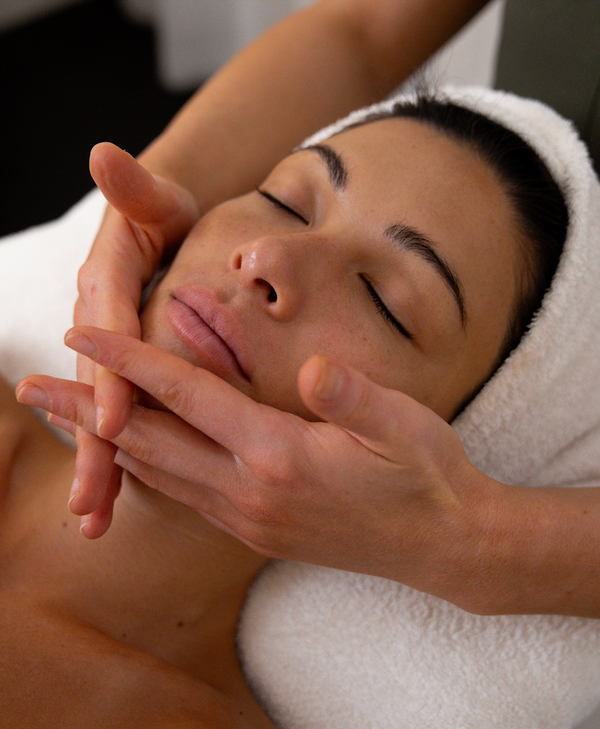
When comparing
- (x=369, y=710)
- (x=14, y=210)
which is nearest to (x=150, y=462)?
(x=369, y=710)

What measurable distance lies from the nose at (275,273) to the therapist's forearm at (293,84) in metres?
0.42

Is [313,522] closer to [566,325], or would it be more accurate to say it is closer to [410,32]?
[566,325]

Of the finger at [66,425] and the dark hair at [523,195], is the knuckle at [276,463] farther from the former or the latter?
the dark hair at [523,195]

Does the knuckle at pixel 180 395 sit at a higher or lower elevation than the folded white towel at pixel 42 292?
higher

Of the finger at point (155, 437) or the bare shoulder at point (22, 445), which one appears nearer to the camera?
the finger at point (155, 437)

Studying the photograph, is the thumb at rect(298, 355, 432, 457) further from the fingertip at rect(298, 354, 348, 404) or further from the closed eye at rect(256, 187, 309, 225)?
the closed eye at rect(256, 187, 309, 225)

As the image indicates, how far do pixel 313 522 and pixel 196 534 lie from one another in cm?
26

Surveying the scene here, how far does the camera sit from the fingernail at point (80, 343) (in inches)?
25.0

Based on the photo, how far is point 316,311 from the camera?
804mm

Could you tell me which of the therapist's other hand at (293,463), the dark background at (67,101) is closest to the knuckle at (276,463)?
the therapist's other hand at (293,463)

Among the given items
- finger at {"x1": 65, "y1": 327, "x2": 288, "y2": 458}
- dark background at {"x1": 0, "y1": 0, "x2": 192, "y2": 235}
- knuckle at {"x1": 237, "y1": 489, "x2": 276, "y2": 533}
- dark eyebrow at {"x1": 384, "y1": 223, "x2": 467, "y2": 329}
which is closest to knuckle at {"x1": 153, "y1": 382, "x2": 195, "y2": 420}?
finger at {"x1": 65, "y1": 327, "x2": 288, "y2": 458}

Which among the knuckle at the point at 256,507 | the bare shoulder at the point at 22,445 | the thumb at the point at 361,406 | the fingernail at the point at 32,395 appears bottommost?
the bare shoulder at the point at 22,445

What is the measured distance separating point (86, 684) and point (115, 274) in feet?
1.74

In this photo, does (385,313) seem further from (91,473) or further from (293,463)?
(91,473)
